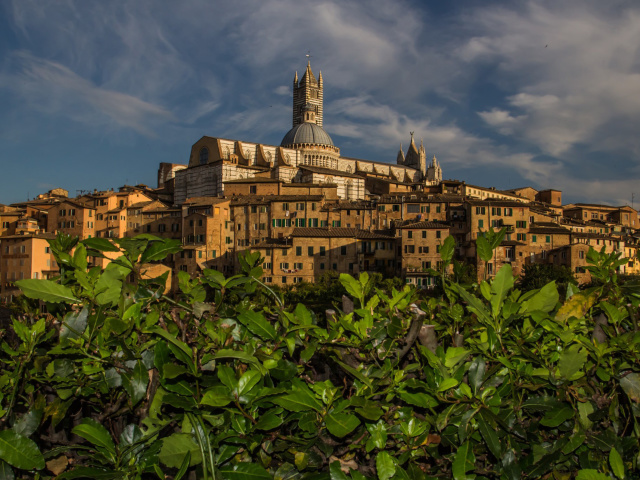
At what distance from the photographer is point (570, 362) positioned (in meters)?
2.88

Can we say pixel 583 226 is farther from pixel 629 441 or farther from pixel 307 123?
pixel 629 441

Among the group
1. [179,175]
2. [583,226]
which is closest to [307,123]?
[179,175]

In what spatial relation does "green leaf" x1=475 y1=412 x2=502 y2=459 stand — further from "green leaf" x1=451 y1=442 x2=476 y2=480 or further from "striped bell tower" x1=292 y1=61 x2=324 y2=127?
"striped bell tower" x1=292 y1=61 x2=324 y2=127

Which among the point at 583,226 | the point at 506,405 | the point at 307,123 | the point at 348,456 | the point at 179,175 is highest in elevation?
Result: the point at 307,123

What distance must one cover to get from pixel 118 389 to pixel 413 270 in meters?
44.9

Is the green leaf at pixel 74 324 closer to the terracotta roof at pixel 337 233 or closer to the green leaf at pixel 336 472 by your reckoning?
the green leaf at pixel 336 472

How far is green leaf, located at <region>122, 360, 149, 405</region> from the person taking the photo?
270 cm

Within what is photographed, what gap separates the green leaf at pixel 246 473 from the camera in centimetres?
259

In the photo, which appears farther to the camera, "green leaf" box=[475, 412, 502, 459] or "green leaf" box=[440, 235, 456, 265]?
"green leaf" box=[440, 235, 456, 265]

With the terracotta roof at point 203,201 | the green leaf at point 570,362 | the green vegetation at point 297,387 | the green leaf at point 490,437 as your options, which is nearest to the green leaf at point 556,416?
the green vegetation at point 297,387

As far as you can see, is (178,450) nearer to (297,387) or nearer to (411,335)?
(297,387)

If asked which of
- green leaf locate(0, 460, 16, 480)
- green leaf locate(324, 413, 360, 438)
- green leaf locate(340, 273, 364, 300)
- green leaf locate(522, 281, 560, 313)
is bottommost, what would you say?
green leaf locate(0, 460, 16, 480)

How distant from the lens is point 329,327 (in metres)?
3.07

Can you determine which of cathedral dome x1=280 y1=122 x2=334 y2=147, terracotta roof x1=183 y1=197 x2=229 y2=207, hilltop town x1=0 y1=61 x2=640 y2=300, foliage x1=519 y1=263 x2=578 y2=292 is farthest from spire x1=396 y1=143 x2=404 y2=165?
foliage x1=519 y1=263 x2=578 y2=292
